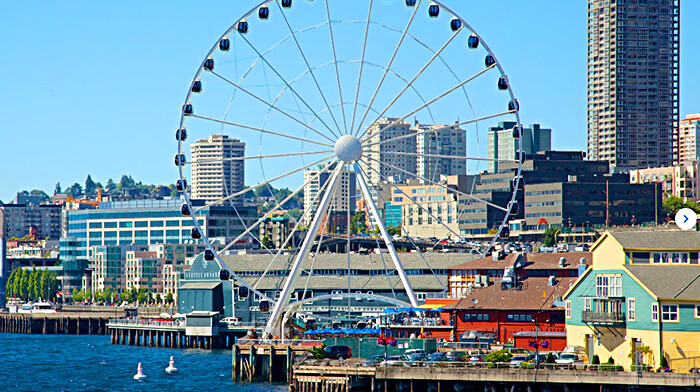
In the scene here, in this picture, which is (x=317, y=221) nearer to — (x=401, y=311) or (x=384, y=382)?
(x=401, y=311)

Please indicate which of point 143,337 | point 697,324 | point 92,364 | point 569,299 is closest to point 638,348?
point 697,324

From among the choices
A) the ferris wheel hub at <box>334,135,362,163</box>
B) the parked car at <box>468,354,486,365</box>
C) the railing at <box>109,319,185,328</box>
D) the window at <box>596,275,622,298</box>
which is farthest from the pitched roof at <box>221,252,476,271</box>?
the window at <box>596,275,622,298</box>

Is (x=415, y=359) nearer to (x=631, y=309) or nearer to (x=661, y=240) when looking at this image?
(x=631, y=309)

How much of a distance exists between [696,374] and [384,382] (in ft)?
66.9

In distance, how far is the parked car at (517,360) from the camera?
84081 millimetres

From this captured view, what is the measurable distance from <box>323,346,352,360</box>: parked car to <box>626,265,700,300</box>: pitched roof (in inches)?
972

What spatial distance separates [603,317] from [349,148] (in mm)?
30873

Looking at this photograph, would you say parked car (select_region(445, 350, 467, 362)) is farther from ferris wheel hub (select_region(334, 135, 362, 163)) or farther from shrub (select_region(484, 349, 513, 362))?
ferris wheel hub (select_region(334, 135, 362, 163))

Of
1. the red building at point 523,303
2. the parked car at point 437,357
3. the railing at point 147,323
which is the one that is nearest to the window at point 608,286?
the parked car at point 437,357

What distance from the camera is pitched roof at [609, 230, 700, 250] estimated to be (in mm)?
88500

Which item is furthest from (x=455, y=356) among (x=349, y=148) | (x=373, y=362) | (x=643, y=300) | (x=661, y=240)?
(x=349, y=148)

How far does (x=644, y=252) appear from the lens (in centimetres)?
8938

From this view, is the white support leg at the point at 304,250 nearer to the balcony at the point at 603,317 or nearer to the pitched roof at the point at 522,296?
the pitched roof at the point at 522,296

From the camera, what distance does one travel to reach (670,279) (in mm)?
86250
